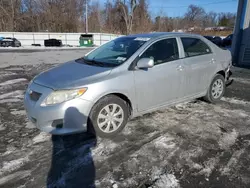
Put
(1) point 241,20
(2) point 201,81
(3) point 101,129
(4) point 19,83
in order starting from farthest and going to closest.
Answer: (1) point 241,20, (4) point 19,83, (2) point 201,81, (3) point 101,129

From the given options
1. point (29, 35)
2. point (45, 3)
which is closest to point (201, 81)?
point (29, 35)

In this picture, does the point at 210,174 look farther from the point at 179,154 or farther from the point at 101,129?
the point at 101,129

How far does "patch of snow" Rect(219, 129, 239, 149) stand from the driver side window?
5.14 ft

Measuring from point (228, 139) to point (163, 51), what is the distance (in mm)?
1801

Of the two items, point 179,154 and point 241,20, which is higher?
point 241,20

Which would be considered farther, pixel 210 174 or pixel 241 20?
pixel 241 20

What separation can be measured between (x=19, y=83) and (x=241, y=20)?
9.84m

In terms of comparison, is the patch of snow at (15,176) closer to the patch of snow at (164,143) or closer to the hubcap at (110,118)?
the hubcap at (110,118)

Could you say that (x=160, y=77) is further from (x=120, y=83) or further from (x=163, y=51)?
(x=120, y=83)

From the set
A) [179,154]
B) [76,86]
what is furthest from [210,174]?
[76,86]

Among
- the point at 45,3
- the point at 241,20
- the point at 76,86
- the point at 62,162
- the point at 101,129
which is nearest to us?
the point at 62,162

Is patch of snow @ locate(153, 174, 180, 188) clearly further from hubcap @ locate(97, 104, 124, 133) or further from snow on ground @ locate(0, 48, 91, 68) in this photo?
snow on ground @ locate(0, 48, 91, 68)

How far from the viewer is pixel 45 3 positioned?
41750mm

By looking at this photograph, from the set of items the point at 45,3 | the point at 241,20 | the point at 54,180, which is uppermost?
the point at 45,3
